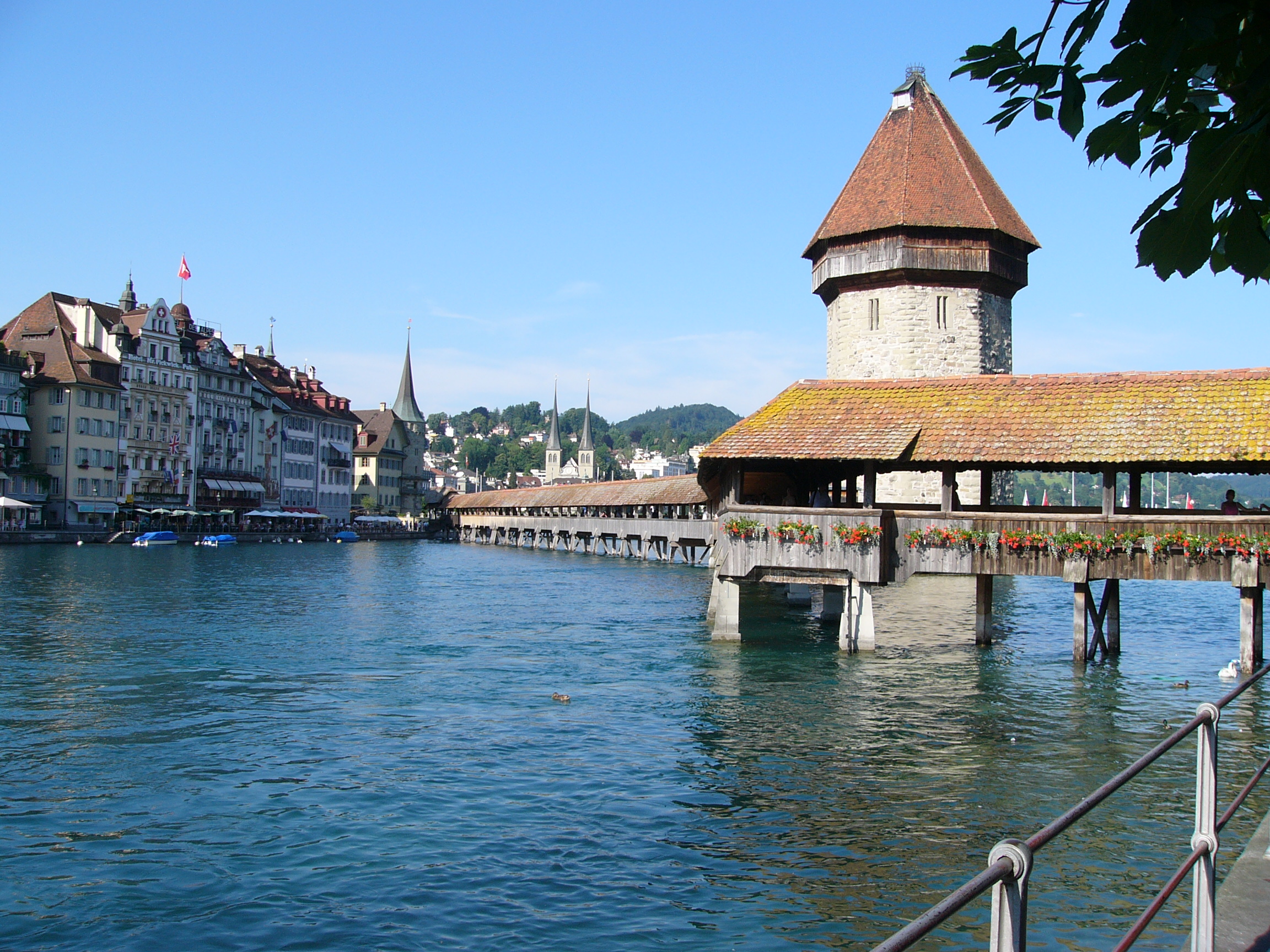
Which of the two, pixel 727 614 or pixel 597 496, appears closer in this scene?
pixel 727 614

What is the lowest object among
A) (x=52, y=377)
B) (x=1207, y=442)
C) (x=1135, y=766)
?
(x=1135, y=766)

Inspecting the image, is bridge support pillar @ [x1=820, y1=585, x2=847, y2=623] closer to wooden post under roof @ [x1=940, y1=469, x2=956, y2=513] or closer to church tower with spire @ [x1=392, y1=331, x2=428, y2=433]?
wooden post under roof @ [x1=940, y1=469, x2=956, y2=513]

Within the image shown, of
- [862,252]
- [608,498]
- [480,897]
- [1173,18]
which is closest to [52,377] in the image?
[608,498]

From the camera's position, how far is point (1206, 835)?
4.12m

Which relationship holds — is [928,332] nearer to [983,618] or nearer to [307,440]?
[983,618]

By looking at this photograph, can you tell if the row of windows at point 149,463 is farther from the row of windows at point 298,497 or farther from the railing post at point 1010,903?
the railing post at point 1010,903

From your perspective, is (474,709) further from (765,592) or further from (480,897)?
(765,592)

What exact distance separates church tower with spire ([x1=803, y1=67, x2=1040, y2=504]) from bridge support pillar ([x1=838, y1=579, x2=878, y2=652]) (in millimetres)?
19004

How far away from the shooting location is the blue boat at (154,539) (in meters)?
62.7

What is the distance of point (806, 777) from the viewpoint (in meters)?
12.0

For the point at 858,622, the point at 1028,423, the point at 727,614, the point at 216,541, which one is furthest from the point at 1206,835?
the point at 216,541

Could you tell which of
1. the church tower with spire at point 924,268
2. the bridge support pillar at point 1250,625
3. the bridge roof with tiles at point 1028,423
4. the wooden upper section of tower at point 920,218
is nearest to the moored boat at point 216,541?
the wooden upper section of tower at point 920,218

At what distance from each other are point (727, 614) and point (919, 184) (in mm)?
24766

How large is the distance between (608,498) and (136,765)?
53523mm
